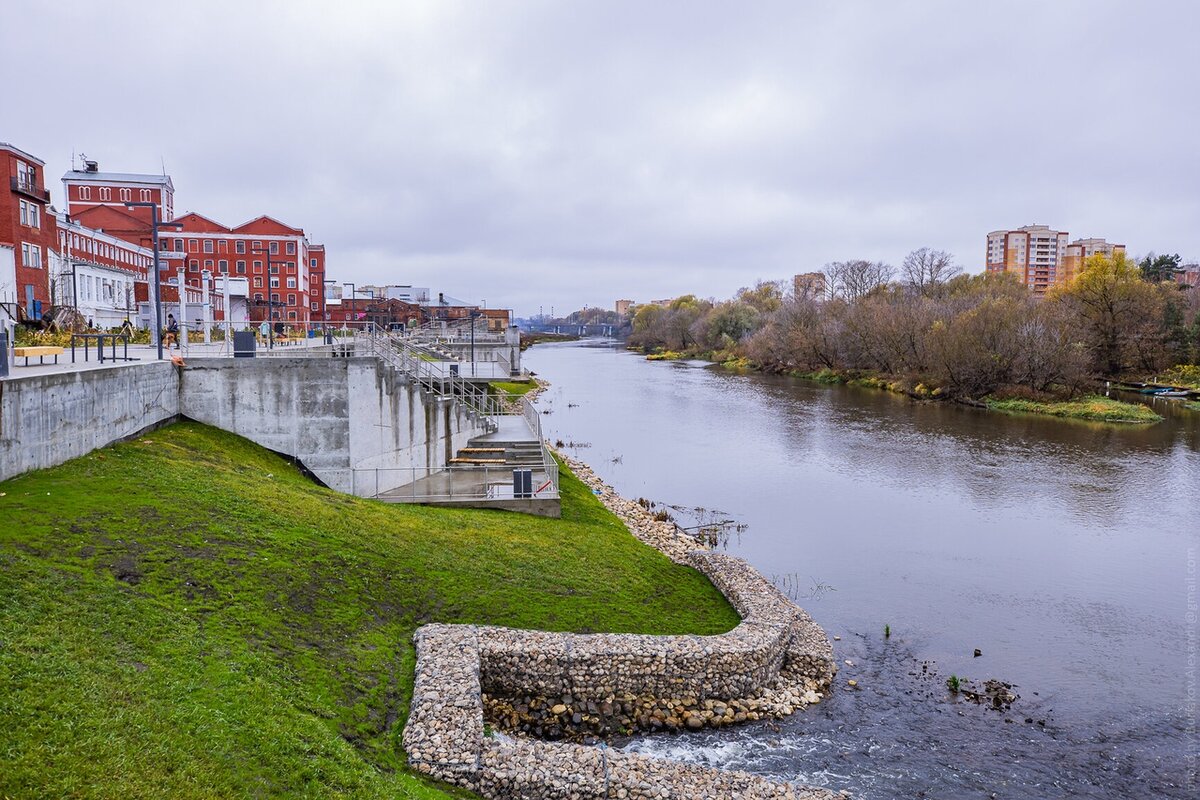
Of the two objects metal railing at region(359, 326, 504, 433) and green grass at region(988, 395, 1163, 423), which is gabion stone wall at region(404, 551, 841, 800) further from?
green grass at region(988, 395, 1163, 423)

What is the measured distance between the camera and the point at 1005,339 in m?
62.7

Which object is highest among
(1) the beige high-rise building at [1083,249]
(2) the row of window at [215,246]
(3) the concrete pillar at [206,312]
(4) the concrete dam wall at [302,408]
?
(1) the beige high-rise building at [1083,249]

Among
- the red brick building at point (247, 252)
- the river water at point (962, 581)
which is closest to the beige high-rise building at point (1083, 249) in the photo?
the river water at point (962, 581)

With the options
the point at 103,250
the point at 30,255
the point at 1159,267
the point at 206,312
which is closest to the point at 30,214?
the point at 30,255

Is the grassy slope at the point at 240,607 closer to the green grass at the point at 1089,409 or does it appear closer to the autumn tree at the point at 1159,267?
the green grass at the point at 1089,409

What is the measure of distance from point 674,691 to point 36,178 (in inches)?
1833

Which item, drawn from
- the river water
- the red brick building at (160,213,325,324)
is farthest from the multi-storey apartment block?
the red brick building at (160,213,325,324)

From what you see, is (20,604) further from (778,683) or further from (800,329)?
(800,329)

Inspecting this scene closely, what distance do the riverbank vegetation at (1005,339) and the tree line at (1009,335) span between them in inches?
3.7

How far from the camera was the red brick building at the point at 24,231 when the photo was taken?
39.2m

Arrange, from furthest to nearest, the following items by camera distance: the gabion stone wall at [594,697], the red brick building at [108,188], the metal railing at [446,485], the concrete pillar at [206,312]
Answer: the red brick building at [108,188] → the concrete pillar at [206,312] → the metal railing at [446,485] → the gabion stone wall at [594,697]

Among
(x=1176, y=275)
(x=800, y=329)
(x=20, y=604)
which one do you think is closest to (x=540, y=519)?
(x=20, y=604)

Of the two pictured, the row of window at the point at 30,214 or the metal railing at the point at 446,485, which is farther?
the row of window at the point at 30,214

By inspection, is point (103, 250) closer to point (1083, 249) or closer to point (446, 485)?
point (446, 485)
